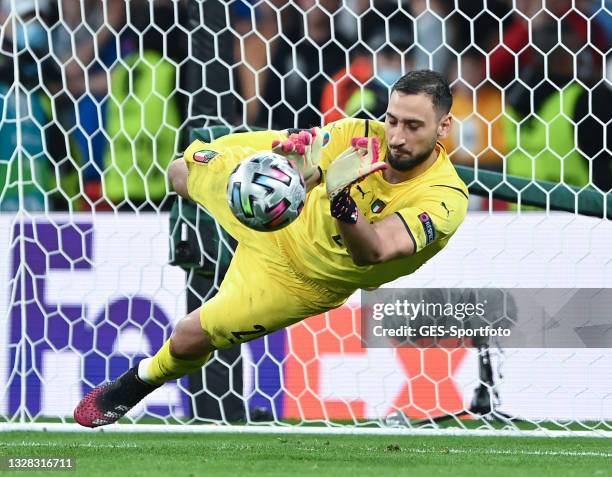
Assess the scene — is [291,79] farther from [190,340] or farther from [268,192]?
[268,192]

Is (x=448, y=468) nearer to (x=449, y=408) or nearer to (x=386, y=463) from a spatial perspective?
(x=386, y=463)

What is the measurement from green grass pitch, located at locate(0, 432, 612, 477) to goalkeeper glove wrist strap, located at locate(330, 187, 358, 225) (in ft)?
2.91

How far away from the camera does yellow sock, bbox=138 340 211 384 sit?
514 cm

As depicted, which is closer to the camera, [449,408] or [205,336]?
[205,336]

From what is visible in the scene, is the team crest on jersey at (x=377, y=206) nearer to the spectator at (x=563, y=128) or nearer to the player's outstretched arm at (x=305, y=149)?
the player's outstretched arm at (x=305, y=149)

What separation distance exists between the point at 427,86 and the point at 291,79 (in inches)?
98.0

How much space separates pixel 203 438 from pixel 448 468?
181 centimetres

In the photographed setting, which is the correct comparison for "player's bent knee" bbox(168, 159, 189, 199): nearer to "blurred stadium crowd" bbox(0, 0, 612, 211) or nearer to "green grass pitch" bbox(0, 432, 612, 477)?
"green grass pitch" bbox(0, 432, 612, 477)

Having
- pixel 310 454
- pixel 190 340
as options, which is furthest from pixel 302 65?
pixel 310 454

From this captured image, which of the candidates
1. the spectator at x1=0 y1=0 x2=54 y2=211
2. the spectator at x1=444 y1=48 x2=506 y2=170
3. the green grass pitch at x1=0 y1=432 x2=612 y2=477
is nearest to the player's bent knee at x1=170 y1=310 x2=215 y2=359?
the green grass pitch at x1=0 y1=432 x2=612 y2=477

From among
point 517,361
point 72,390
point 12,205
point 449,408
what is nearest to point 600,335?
point 517,361

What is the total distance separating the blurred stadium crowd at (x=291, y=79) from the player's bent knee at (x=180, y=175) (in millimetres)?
1423

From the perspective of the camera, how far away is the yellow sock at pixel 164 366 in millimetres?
5141

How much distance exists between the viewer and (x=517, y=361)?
6637 millimetres
